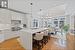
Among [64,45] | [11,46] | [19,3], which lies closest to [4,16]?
[19,3]

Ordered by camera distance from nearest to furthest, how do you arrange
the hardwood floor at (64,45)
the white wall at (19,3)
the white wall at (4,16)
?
the hardwood floor at (64,45) → the white wall at (19,3) → the white wall at (4,16)

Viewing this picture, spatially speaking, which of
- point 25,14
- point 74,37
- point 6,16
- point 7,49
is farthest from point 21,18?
point 74,37

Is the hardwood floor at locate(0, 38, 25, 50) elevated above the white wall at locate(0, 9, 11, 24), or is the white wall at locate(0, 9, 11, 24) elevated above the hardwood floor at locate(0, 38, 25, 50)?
the white wall at locate(0, 9, 11, 24)

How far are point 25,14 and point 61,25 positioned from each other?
133 inches

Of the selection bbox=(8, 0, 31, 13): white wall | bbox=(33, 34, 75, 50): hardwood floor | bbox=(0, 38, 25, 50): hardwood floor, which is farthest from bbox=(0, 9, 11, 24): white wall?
bbox=(33, 34, 75, 50): hardwood floor

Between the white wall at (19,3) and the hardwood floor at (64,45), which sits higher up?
the white wall at (19,3)

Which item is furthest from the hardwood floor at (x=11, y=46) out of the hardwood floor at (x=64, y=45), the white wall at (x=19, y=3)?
the white wall at (x=19, y=3)

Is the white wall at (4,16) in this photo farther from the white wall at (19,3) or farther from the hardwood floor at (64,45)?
the hardwood floor at (64,45)

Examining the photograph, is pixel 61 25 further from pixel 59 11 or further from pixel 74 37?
pixel 74 37

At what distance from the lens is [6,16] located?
6.81m

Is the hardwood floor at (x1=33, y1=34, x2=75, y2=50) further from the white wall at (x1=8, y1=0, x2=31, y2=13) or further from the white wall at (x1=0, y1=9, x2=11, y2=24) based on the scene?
the white wall at (x1=0, y1=9, x2=11, y2=24)

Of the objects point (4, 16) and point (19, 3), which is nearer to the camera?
point (19, 3)

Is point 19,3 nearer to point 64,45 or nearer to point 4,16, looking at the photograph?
point 4,16

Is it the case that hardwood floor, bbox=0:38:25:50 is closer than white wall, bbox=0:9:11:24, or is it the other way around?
hardwood floor, bbox=0:38:25:50
